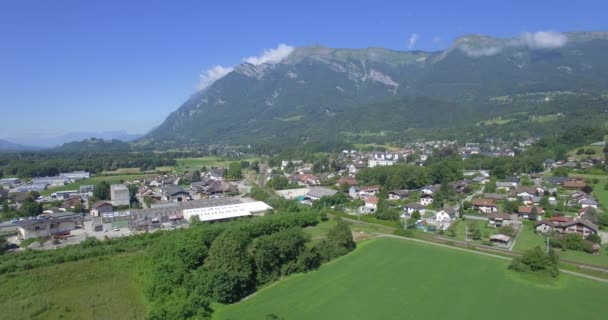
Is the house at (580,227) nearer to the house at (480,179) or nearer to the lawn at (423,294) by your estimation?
the lawn at (423,294)

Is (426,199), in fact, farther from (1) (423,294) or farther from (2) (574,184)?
(1) (423,294)

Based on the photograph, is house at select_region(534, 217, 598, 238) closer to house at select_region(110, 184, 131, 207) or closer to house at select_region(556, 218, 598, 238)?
house at select_region(556, 218, 598, 238)

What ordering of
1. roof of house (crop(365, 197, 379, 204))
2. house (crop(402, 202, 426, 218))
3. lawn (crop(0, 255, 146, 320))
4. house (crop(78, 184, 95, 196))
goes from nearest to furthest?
lawn (crop(0, 255, 146, 320)) < house (crop(402, 202, 426, 218)) < roof of house (crop(365, 197, 379, 204)) < house (crop(78, 184, 95, 196))

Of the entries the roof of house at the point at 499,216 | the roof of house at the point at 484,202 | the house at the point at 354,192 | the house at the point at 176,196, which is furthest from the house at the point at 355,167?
the roof of house at the point at 499,216

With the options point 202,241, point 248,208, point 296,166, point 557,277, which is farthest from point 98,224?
point 296,166

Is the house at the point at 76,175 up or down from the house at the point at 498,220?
down

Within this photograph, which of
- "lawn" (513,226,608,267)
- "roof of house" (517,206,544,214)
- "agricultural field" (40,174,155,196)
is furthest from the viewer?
"agricultural field" (40,174,155,196)

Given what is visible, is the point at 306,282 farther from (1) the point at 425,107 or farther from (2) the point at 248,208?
(1) the point at 425,107

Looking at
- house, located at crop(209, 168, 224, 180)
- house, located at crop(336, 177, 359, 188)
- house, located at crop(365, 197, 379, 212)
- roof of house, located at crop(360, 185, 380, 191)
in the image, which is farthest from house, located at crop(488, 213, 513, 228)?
house, located at crop(209, 168, 224, 180)
